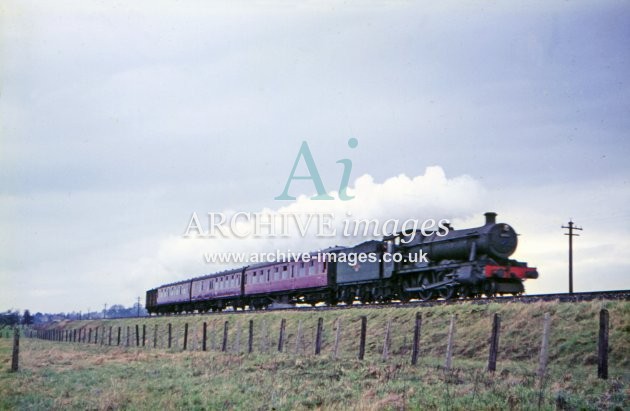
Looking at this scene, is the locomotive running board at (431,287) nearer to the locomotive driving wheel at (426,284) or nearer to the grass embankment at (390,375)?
the locomotive driving wheel at (426,284)

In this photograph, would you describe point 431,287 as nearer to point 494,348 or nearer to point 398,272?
point 398,272

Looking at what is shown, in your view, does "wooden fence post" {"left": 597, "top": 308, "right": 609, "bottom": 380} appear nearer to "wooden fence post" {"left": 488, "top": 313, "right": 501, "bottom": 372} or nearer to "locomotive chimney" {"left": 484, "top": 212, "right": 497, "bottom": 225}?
"wooden fence post" {"left": 488, "top": 313, "right": 501, "bottom": 372}

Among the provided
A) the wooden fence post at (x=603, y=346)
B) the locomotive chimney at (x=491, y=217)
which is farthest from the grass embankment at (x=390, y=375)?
the locomotive chimney at (x=491, y=217)

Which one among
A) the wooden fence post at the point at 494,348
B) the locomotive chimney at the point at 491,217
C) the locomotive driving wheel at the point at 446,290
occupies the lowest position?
the wooden fence post at the point at 494,348

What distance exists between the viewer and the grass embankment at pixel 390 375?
35.6 ft

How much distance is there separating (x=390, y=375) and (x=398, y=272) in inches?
575

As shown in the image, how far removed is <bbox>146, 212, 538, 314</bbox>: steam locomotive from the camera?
23.4 m

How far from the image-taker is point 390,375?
13594 mm

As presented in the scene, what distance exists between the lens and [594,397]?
33.8 feet

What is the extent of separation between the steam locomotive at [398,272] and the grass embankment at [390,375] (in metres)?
2.67

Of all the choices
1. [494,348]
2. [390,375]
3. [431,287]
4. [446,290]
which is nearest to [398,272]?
[431,287]

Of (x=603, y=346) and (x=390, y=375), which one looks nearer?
(x=603, y=346)

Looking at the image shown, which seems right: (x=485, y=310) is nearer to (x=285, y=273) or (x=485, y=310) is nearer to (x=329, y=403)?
(x=329, y=403)

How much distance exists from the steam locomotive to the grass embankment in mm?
2671
